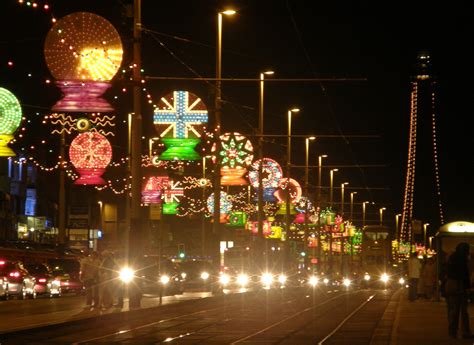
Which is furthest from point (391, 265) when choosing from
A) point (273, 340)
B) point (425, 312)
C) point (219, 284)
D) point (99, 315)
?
point (273, 340)

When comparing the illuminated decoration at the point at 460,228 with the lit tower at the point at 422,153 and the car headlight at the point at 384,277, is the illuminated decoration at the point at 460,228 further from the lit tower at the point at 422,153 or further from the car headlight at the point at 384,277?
the lit tower at the point at 422,153

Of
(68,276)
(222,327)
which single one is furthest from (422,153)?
(222,327)

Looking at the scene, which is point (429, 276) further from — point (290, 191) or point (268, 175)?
point (290, 191)

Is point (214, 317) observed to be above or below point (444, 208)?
below

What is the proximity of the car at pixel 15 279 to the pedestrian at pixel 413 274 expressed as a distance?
15379 millimetres

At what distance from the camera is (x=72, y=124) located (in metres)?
47.7

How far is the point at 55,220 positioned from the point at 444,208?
5461 cm

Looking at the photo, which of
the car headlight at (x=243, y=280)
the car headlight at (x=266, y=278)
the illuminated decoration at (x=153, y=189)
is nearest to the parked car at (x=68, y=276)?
the illuminated decoration at (x=153, y=189)

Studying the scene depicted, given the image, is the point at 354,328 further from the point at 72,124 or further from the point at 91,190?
the point at 91,190

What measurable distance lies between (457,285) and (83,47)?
10.8m

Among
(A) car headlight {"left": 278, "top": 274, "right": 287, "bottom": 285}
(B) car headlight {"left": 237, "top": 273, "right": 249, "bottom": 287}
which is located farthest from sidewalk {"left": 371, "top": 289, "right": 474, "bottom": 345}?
(B) car headlight {"left": 237, "top": 273, "right": 249, "bottom": 287}

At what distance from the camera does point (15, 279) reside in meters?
44.0

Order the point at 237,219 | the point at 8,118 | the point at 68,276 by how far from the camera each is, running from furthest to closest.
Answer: the point at 237,219 < the point at 68,276 < the point at 8,118

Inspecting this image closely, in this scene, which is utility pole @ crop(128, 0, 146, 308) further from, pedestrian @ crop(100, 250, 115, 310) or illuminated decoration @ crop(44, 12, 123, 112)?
illuminated decoration @ crop(44, 12, 123, 112)
